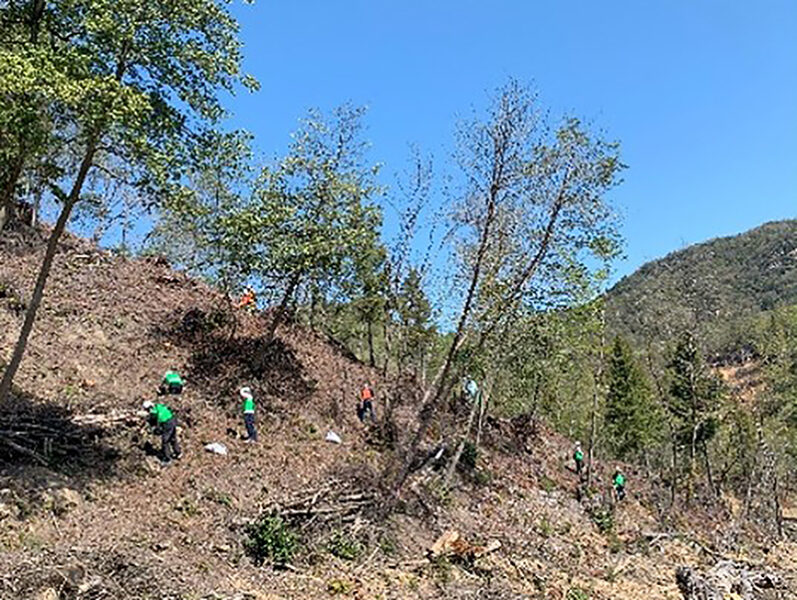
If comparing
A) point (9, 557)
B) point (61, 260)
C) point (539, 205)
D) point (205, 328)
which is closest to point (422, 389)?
point (205, 328)

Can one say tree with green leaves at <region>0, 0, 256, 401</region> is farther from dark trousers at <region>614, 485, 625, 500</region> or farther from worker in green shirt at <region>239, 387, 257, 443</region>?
dark trousers at <region>614, 485, 625, 500</region>

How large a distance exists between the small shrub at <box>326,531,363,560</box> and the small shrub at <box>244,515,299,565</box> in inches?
37.3

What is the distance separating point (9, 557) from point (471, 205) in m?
12.0

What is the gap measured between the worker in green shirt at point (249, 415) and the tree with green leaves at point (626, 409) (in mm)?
27668

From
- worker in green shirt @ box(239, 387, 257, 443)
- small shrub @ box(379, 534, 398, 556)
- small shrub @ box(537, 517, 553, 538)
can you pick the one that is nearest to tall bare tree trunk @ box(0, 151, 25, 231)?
worker in green shirt @ box(239, 387, 257, 443)

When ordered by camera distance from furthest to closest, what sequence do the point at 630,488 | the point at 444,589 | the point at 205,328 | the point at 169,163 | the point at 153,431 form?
the point at 630,488 < the point at 205,328 < the point at 153,431 < the point at 444,589 < the point at 169,163

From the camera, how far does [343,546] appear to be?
1328 cm

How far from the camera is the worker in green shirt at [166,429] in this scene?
14188mm

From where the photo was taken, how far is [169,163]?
11.3 metres

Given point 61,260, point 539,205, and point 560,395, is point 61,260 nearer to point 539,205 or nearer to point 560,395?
point 539,205

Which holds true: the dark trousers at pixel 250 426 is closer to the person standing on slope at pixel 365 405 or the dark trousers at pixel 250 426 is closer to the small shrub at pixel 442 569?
the person standing on slope at pixel 365 405

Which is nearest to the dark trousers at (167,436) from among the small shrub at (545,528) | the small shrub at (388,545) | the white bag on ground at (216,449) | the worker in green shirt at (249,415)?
the white bag on ground at (216,449)

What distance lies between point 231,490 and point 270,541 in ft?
8.59

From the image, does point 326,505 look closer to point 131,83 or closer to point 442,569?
point 442,569
